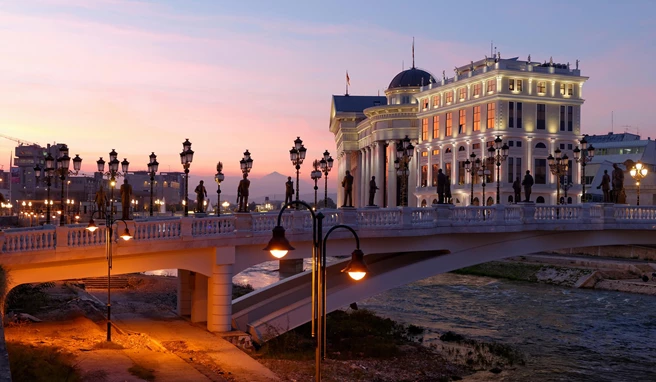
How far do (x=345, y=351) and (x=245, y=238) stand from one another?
704 centimetres

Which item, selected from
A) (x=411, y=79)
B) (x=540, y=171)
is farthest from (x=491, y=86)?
(x=411, y=79)

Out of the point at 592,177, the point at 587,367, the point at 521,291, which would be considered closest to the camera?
the point at 587,367

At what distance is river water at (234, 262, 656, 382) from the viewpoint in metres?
30.4

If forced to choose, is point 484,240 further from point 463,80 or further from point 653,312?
point 463,80

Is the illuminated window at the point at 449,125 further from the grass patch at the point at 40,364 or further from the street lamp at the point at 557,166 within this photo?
the grass patch at the point at 40,364

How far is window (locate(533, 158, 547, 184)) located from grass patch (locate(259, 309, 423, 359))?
1646 inches

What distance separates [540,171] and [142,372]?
62.4 meters

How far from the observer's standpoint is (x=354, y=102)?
133625 mm

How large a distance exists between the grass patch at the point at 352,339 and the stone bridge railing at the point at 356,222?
14.6 feet

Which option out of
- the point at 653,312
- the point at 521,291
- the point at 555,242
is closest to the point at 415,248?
the point at 555,242

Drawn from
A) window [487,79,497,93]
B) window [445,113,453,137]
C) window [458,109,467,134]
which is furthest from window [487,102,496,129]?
window [445,113,453,137]

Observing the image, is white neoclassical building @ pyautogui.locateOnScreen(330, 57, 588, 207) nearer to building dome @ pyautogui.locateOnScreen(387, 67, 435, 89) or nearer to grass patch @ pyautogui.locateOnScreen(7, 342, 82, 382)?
building dome @ pyautogui.locateOnScreen(387, 67, 435, 89)

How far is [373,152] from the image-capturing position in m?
105

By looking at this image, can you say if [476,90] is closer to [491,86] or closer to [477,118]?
[491,86]
